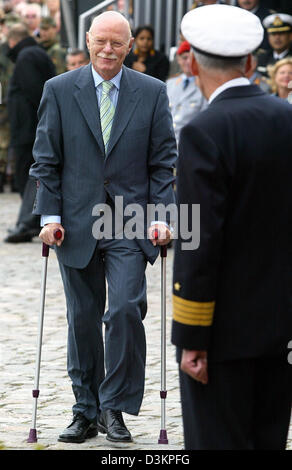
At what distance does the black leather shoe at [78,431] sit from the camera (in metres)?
6.13

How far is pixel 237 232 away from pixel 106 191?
204cm

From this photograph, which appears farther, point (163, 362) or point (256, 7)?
point (256, 7)

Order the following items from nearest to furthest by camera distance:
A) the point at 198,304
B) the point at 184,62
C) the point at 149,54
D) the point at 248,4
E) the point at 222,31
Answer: the point at 198,304
the point at 222,31
the point at 184,62
the point at 248,4
the point at 149,54

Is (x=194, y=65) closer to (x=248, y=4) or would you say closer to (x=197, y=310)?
(x=197, y=310)

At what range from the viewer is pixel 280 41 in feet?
41.9

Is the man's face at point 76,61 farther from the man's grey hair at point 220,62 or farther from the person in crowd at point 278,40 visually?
the man's grey hair at point 220,62

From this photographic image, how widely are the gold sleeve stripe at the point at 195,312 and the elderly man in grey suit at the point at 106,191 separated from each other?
187cm

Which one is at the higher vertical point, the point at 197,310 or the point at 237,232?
the point at 237,232

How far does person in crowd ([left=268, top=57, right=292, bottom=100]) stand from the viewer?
11215 mm

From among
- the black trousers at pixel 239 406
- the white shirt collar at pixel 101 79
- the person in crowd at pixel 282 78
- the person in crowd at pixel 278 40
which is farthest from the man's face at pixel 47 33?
the black trousers at pixel 239 406

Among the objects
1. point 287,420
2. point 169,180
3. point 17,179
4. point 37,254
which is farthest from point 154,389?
point 17,179

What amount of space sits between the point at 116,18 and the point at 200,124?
2.14 metres

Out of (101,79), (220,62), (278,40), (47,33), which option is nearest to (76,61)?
(278,40)

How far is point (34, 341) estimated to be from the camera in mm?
8727
